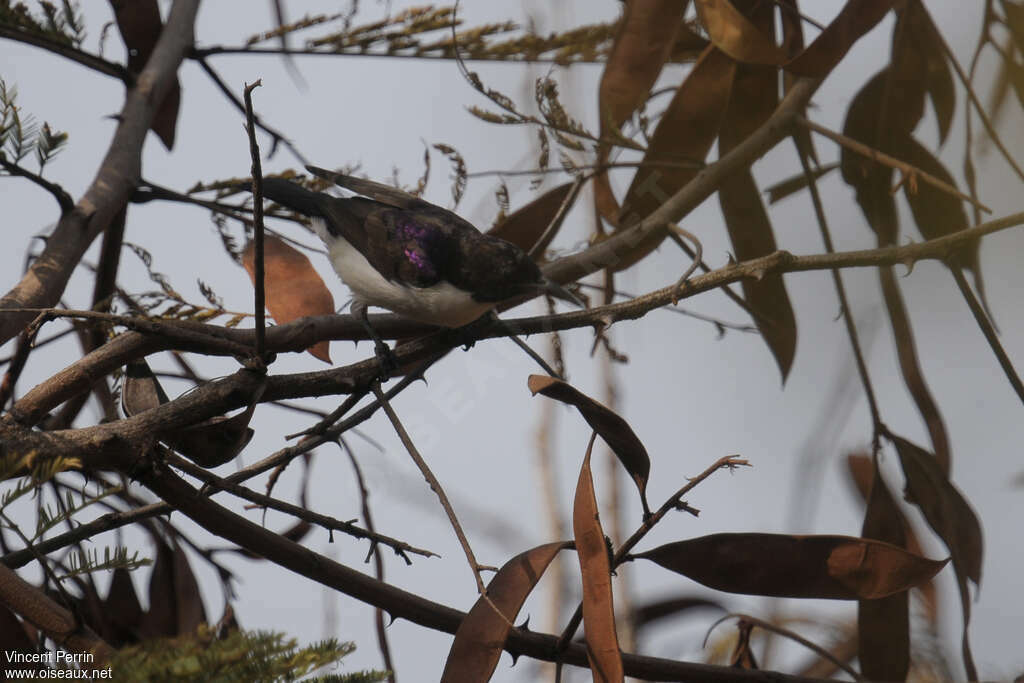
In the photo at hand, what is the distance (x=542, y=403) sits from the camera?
19.2 feet

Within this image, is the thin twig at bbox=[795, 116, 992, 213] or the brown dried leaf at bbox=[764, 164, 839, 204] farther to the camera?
the brown dried leaf at bbox=[764, 164, 839, 204]

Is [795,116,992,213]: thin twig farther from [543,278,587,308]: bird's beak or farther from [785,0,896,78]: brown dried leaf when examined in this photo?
[543,278,587,308]: bird's beak

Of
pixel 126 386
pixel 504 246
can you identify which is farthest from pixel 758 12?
pixel 126 386

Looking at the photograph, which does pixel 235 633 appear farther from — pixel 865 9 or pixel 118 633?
pixel 865 9

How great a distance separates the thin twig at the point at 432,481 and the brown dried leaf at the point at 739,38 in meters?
1.20

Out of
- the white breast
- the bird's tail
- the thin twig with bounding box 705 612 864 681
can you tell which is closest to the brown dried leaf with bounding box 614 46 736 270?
the white breast

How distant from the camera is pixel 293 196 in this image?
2305 millimetres

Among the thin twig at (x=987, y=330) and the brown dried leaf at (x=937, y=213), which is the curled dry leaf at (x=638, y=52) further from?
the thin twig at (x=987, y=330)

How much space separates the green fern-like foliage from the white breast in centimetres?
116

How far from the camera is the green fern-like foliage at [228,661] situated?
91cm

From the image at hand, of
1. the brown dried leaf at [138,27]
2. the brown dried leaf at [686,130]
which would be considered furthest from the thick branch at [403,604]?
the brown dried leaf at [138,27]

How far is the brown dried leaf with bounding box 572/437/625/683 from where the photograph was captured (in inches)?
53.8

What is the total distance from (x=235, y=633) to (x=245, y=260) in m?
1.30

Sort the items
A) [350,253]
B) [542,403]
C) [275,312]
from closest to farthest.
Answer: [275,312], [350,253], [542,403]
